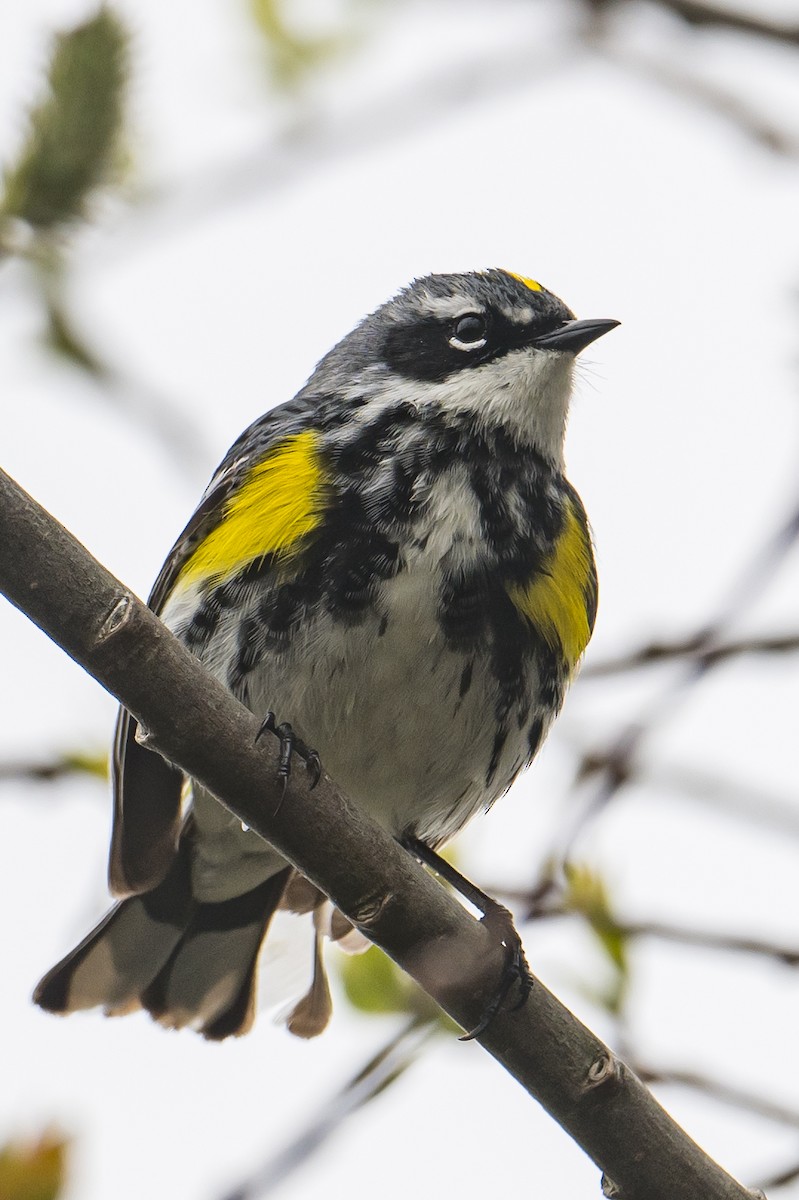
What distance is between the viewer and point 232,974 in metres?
4.92

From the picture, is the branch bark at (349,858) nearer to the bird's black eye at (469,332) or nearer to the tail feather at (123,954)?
the tail feather at (123,954)

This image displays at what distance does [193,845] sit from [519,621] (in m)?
1.40

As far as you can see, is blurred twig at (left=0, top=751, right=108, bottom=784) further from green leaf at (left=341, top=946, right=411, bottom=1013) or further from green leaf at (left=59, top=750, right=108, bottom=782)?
green leaf at (left=341, top=946, right=411, bottom=1013)

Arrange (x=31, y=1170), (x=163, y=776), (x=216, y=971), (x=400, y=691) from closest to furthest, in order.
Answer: (x=31, y=1170) → (x=400, y=691) → (x=163, y=776) → (x=216, y=971)

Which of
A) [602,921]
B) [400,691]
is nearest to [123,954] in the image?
[400,691]

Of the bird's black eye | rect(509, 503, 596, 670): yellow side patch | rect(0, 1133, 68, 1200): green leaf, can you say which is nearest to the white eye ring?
the bird's black eye

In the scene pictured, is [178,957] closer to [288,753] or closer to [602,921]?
[602,921]

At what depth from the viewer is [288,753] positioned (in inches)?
120

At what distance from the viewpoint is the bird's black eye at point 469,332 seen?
483 centimetres

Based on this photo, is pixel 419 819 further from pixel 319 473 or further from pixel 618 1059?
pixel 618 1059

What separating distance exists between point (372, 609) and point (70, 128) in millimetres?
1405

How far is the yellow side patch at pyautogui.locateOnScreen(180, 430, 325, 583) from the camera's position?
157 inches

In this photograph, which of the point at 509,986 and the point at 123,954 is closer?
the point at 509,986

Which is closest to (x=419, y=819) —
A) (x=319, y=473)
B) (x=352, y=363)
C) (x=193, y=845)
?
(x=193, y=845)
